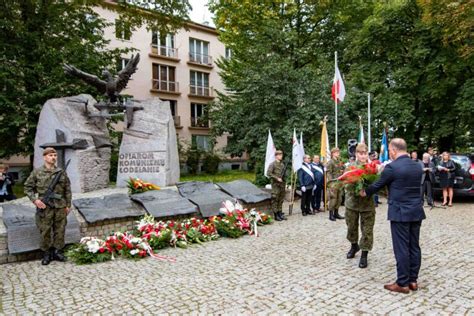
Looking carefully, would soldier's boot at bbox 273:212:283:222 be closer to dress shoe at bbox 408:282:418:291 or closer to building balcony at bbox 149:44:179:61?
dress shoe at bbox 408:282:418:291

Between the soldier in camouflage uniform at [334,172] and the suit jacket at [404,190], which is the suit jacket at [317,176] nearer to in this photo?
the soldier in camouflage uniform at [334,172]

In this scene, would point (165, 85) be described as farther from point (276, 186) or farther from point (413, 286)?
point (413, 286)

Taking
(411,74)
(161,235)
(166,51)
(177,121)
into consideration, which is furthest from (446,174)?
(166,51)

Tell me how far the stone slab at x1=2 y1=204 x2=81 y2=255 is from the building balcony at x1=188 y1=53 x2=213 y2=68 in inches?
1128

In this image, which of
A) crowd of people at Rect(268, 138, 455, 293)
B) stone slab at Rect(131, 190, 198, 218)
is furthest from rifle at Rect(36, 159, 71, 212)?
crowd of people at Rect(268, 138, 455, 293)

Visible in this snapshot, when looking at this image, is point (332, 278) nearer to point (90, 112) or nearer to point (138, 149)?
point (138, 149)

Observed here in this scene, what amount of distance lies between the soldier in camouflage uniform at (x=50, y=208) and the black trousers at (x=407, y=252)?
497 centimetres

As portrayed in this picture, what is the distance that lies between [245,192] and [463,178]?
7.89 meters

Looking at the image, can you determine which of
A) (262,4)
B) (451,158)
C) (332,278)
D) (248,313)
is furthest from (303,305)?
(262,4)

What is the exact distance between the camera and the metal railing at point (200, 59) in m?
34.0

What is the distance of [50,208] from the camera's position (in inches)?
230

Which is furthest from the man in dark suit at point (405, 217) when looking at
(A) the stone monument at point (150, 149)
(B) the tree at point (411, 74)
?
(B) the tree at point (411, 74)

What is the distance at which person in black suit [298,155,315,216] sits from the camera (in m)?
10.3

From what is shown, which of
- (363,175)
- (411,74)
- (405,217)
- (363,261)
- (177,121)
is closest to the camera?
(405,217)
